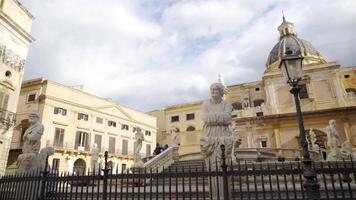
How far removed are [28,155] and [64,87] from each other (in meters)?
29.0

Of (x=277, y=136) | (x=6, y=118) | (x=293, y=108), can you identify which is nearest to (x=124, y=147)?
(x=6, y=118)

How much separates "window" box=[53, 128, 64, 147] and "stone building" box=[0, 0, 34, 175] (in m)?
8.49

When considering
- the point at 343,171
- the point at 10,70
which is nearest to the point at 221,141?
the point at 343,171

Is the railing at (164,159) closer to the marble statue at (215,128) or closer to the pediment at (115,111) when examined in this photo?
the marble statue at (215,128)

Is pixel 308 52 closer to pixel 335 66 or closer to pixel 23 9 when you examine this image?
pixel 335 66

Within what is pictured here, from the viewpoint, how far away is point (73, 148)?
32.0 metres

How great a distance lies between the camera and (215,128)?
234 inches

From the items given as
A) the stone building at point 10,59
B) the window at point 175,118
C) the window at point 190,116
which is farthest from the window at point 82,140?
the window at point 190,116

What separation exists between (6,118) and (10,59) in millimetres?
5059

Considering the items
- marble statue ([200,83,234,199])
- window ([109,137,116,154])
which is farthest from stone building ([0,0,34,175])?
marble statue ([200,83,234,199])

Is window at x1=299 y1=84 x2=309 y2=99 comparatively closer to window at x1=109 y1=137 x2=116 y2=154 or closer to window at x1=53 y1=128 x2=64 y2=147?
window at x1=109 y1=137 x2=116 y2=154

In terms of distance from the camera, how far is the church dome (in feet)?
120

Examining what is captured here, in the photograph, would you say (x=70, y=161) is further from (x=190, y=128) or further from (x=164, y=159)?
(x=190, y=128)

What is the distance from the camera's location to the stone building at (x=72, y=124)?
30.5 meters
